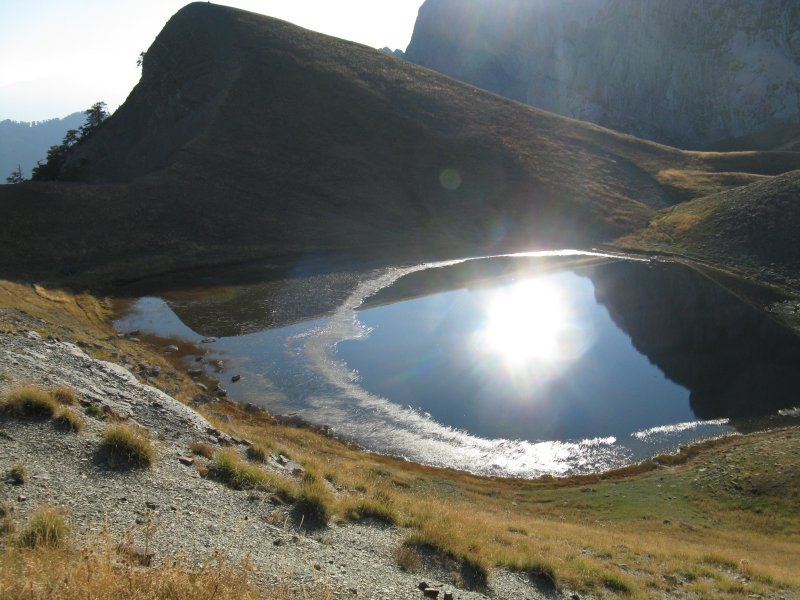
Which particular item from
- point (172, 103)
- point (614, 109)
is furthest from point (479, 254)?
point (614, 109)

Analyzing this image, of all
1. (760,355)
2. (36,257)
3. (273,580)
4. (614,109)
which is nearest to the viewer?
(273,580)

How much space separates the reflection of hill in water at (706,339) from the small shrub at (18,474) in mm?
35928

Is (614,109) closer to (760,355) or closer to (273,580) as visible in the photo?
(760,355)

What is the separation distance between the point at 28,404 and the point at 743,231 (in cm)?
8103

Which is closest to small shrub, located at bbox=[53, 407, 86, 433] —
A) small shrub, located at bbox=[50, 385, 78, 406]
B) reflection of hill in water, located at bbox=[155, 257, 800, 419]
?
small shrub, located at bbox=[50, 385, 78, 406]

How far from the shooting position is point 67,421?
1323 cm

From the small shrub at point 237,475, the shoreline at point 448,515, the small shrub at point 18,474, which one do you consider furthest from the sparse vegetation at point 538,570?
the small shrub at point 18,474

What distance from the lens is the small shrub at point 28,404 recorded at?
42.6ft

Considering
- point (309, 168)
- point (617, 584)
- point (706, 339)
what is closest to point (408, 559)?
point (617, 584)

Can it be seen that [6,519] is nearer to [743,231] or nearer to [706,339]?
[706,339]

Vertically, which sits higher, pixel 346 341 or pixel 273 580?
pixel 346 341

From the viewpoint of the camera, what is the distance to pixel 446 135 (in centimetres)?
10062

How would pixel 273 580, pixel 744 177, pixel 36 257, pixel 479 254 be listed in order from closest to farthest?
pixel 273 580 < pixel 36 257 < pixel 479 254 < pixel 744 177

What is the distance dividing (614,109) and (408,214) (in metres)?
128
